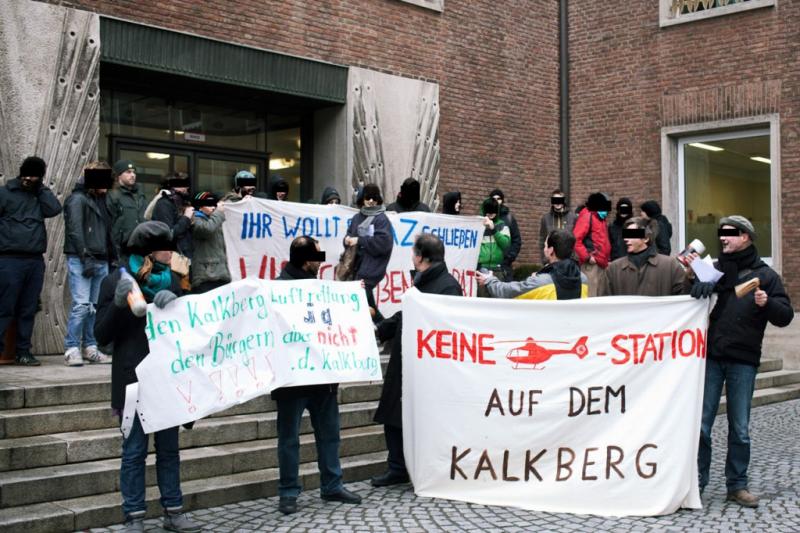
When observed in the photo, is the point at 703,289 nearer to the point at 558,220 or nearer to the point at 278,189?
the point at 278,189

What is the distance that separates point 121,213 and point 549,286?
14.9ft

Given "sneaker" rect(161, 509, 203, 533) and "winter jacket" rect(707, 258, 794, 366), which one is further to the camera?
"winter jacket" rect(707, 258, 794, 366)

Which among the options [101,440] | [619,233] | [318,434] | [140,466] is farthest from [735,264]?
[619,233]

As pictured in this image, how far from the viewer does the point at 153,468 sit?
688 cm

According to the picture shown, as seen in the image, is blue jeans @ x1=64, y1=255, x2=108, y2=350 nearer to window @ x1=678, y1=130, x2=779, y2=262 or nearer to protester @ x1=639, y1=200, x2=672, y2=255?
protester @ x1=639, y1=200, x2=672, y2=255

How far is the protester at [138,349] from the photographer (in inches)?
228

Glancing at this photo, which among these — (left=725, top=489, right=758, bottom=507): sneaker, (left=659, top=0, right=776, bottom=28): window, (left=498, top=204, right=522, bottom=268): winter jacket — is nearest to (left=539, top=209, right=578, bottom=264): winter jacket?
(left=498, top=204, right=522, bottom=268): winter jacket

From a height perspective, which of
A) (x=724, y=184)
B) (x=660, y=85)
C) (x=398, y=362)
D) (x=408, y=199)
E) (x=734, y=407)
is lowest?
(x=734, y=407)

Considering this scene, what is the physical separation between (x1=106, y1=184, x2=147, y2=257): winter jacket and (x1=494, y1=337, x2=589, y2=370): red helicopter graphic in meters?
4.50

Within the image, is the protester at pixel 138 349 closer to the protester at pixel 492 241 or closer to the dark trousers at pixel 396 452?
the dark trousers at pixel 396 452

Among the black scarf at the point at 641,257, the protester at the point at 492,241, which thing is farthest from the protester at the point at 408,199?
the black scarf at the point at 641,257

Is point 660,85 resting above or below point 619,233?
above

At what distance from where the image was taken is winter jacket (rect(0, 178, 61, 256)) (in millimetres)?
9016

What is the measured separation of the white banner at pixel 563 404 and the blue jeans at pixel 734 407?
249 millimetres
